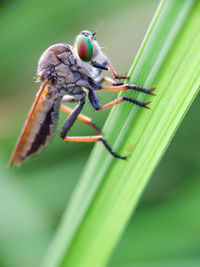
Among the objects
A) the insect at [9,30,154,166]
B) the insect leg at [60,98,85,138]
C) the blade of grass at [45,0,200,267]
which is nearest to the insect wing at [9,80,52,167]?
the insect at [9,30,154,166]

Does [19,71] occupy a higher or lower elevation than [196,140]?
lower

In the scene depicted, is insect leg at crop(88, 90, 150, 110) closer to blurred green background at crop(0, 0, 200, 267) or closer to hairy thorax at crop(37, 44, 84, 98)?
hairy thorax at crop(37, 44, 84, 98)

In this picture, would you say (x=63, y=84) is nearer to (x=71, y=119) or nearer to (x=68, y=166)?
(x=71, y=119)

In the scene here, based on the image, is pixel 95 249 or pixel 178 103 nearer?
pixel 178 103

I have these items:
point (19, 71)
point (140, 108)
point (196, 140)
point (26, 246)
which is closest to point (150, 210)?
point (196, 140)

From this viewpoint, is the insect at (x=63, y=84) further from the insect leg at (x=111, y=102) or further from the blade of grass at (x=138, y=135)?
the blade of grass at (x=138, y=135)

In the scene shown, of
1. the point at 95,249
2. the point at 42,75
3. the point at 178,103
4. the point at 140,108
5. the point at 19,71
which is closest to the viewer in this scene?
the point at 178,103

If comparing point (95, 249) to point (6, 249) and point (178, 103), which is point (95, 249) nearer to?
point (178, 103)
